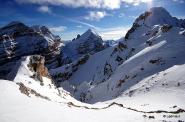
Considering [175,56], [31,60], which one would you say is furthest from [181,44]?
[31,60]

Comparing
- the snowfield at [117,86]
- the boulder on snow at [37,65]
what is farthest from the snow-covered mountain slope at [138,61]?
the boulder on snow at [37,65]

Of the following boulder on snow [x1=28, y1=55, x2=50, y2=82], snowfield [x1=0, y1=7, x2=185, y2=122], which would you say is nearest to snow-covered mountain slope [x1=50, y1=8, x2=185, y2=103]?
snowfield [x1=0, y1=7, x2=185, y2=122]

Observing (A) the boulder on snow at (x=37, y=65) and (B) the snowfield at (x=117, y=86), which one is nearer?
(B) the snowfield at (x=117, y=86)

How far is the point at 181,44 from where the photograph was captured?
92.3 metres

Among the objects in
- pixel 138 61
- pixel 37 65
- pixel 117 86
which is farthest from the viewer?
pixel 138 61

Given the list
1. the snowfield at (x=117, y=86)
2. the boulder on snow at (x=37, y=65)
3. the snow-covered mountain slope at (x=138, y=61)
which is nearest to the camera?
the snowfield at (x=117, y=86)

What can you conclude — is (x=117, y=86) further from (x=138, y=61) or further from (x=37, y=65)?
(x=37, y=65)

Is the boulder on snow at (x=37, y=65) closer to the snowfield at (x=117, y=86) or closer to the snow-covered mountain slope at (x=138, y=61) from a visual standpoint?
the snowfield at (x=117, y=86)

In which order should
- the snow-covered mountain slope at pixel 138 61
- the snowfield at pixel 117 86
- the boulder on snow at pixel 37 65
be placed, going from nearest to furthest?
1. the snowfield at pixel 117 86
2. the boulder on snow at pixel 37 65
3. the snow-covered mountain slope at pixel 138 61

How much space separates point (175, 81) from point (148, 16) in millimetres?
131890

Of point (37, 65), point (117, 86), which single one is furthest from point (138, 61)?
point (37, 65)

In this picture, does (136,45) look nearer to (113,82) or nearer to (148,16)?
(113,82)

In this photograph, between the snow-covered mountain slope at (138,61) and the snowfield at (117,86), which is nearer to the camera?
the snowfield at (117,86)

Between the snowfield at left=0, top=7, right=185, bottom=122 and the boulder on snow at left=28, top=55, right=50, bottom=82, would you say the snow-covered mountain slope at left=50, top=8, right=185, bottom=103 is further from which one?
the boulder on snow at left=28, top=55, right=50, bottom=82
